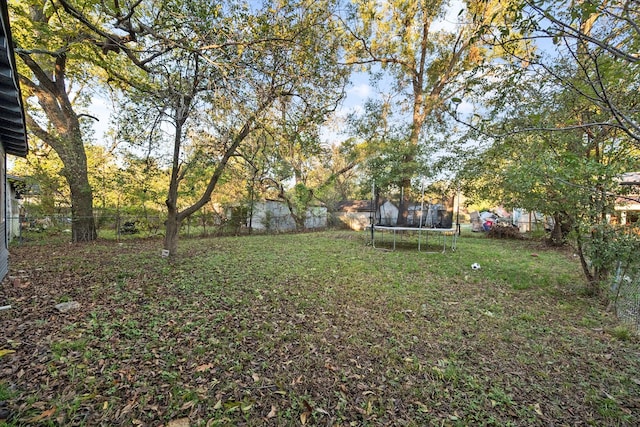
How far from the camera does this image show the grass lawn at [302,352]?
1905 millimetres

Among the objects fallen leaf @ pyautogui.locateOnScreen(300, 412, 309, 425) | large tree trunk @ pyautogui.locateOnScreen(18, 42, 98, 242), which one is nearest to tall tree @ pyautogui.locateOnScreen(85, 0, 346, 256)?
large tree trunk @ pyautogui.locateOnScreen(18, 42, 98, 242)

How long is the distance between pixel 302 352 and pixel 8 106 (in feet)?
15.0

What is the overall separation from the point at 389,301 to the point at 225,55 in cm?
443

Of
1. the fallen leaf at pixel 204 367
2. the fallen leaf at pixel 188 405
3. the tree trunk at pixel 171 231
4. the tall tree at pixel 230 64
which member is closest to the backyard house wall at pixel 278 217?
the tree trunk at pixel 171 231

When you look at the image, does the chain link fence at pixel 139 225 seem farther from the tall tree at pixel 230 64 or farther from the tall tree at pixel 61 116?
the tall tree at pixel 230 64

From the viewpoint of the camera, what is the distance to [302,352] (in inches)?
103

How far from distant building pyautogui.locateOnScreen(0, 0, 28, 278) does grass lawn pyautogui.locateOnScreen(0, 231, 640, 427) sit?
2160 millimetres

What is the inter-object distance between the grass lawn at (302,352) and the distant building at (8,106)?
2.16 metres

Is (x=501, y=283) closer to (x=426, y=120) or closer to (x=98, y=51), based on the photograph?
(x=426, y=120)

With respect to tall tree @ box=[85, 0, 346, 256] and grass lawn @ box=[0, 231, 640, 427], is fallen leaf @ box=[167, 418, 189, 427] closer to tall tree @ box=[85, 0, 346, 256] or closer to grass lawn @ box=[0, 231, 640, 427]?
grass lawn @ box=[0, 231, 640, 427]

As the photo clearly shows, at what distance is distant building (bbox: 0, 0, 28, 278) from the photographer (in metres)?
2.17

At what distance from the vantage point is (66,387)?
1950 mm

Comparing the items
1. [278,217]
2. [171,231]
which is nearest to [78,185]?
[171,231]

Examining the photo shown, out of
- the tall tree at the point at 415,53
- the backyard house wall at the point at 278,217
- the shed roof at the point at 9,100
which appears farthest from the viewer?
the backyard house wall at the point at 278,217
